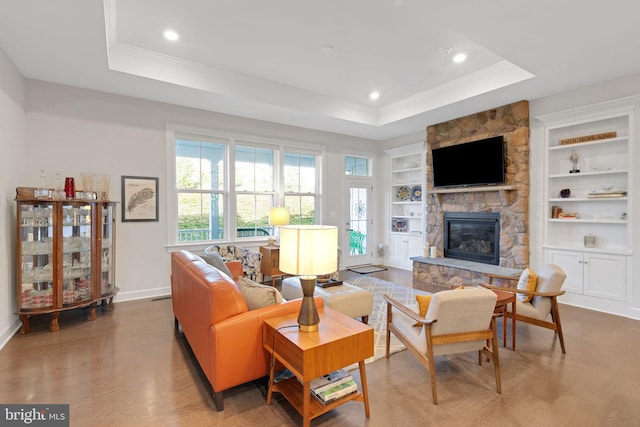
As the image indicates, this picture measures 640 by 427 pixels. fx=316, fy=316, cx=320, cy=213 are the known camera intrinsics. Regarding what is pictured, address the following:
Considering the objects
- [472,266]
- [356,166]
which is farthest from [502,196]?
[356,166]

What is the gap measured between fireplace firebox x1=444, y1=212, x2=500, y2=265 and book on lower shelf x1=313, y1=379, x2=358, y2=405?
4.18m

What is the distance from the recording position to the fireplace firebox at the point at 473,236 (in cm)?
525

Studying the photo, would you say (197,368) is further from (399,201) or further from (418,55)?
(399,201)

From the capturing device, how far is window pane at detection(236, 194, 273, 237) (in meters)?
5.62

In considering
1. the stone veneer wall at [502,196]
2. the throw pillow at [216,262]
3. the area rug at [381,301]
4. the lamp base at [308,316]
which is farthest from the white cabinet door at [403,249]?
the lamp base at [308,316]

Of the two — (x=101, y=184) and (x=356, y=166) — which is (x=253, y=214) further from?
(x=356, y=166)

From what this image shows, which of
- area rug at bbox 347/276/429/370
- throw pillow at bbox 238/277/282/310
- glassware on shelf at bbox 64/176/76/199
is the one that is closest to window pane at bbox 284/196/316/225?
area rug at bbox 347/276/429/370

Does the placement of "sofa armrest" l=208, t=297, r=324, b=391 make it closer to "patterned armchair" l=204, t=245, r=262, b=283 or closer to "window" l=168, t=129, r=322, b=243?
"patterned armchair" l=204, t=245, r=262, b=283

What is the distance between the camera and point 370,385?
240cm

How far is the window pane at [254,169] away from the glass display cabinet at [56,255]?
2.24 meters

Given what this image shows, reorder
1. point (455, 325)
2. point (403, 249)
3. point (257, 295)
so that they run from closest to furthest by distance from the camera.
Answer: point (455, 325) < point (257, 295) < point (403, 249)

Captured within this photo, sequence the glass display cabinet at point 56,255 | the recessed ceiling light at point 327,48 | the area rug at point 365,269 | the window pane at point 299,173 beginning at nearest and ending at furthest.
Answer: the glass display cabinet at point 56,255
the recessed ceiling light at point 327,48
the window pane at point 299,173
the area rug at point 365,269

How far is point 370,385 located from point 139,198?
4.04m

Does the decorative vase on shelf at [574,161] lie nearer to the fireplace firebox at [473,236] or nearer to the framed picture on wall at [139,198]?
the fireplace firebox at [473,236]
